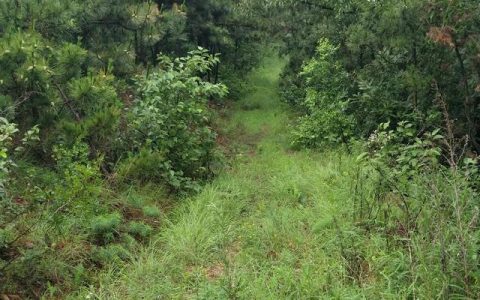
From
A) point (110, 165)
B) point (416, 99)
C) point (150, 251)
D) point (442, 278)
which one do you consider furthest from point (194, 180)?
point (442, 278)

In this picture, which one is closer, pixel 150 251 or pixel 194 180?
pixel 150 251

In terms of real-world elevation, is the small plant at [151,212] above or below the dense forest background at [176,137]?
below

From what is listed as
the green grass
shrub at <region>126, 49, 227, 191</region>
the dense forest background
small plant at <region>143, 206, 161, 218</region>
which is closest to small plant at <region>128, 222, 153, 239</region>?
the dense forest background

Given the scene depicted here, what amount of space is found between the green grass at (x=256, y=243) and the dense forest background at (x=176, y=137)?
0.21m

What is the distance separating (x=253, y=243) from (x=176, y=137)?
2407 millimetres

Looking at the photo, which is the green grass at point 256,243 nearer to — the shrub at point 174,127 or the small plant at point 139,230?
the small plant at point 139,230

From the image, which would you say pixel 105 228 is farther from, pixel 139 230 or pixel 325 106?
pixel 325 106

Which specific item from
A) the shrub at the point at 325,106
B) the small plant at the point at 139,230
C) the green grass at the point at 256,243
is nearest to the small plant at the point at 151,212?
the green grass at the point at 256,243

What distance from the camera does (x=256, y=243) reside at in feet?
15.5

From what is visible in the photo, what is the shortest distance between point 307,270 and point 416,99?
4115 mm

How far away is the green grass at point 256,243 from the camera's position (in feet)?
12.6

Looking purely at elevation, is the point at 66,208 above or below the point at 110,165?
above

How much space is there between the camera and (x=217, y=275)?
4305 mm

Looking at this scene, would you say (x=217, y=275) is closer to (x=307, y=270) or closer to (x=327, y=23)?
(x=307, y=270)
